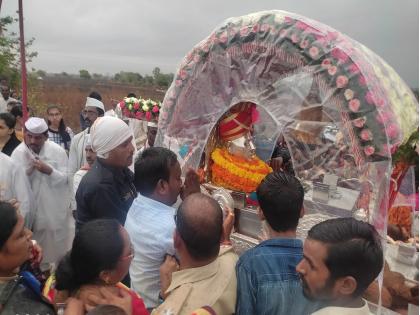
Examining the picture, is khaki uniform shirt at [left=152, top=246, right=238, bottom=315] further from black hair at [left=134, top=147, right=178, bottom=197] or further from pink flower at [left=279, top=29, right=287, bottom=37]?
pink flower at [left=279, top=29, right=287, bottom=37]

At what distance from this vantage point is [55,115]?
588 centimetres

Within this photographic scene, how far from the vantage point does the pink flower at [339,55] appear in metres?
2.71

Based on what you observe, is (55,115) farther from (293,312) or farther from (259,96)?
(293,312)

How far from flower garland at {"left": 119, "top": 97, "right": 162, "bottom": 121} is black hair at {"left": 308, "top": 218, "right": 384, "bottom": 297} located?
14.4ft

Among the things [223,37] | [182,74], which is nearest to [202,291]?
[223,37]

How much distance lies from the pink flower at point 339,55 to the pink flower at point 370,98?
0.28 meters

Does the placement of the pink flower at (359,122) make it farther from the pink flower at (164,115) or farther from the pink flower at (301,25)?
the pink flower at (164,115)

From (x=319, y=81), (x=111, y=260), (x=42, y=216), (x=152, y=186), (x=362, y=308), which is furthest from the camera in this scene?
(x=42, y=216)

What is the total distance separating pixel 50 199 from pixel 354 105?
10.1 ft

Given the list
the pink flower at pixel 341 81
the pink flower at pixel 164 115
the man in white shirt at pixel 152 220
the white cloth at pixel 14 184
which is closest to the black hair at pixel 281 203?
the man in white shirt at pixel 152 220

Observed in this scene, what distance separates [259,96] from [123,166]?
1.21 metres

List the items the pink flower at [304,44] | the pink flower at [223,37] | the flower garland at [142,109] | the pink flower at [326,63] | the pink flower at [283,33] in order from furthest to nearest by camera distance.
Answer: the flower garland at [142,109]
the pink flower at [223,37]
the pink flower at [283,33]
the pink flower at [304,44]
the pink flower at [326,63]

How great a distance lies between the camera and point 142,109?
593 cm

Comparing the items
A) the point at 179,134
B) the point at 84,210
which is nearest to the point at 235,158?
the point at 179,134
